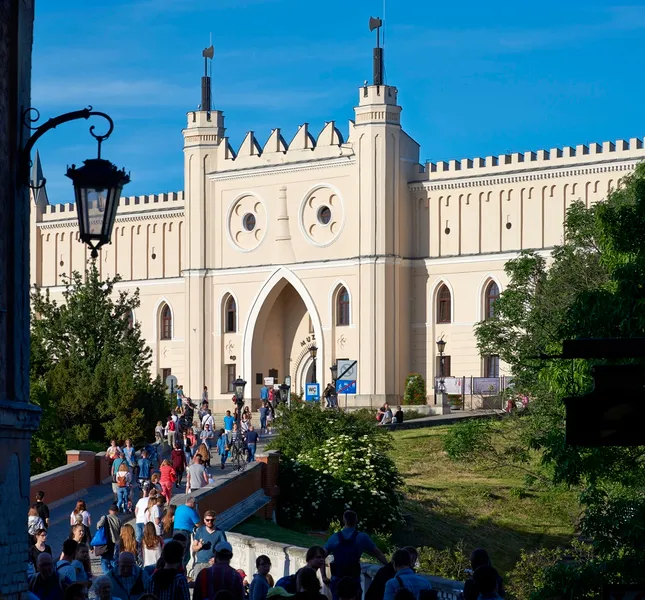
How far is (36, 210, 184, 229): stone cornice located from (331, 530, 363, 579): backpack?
2031 inches

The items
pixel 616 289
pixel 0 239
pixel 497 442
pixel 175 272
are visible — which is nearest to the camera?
pixel 0 239

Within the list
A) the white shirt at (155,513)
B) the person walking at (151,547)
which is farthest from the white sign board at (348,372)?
the person walking at (151,547)

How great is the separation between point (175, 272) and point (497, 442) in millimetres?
27864

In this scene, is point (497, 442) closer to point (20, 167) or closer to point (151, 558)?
point (151, 558)

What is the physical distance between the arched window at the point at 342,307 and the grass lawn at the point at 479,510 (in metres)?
17.9

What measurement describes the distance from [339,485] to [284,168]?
1223 inches

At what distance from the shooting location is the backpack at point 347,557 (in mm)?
12961

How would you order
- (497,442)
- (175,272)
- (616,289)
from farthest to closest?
1. (175,272)
2. (497,442)
3. (616,289)

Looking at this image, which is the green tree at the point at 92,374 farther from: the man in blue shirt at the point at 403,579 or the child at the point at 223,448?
the man in blue shirt at the point at 403,579

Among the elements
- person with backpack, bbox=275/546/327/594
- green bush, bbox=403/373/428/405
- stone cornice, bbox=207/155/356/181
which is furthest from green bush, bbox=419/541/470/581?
stone cornice, bbox=207/155/356/181

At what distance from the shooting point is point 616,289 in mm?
19344

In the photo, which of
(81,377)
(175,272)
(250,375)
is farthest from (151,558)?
(175,272)

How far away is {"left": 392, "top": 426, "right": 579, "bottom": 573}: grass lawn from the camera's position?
33.0m

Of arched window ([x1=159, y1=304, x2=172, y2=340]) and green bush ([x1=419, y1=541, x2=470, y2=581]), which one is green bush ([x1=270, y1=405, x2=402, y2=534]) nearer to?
green bush ([x1=419, y1=541, x2=470, y2=581])
